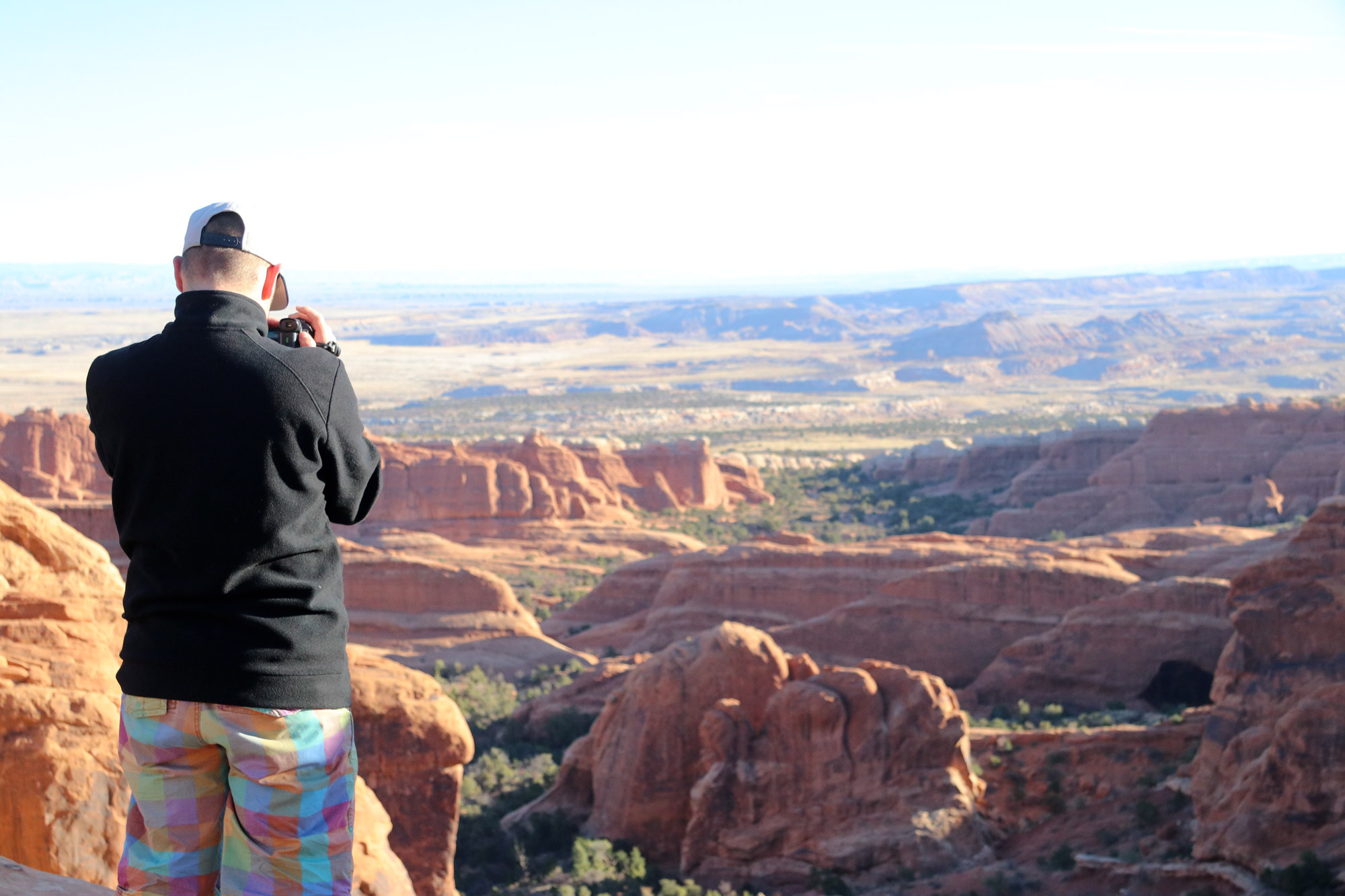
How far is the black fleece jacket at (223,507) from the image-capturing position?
330 cm

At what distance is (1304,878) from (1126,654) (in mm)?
12482

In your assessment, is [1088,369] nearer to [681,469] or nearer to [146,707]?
[681,469]

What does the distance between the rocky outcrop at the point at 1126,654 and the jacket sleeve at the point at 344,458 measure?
77.0 feet

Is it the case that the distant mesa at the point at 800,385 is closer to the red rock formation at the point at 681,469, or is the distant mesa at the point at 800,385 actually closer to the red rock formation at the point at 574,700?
the red rock formation at the point at 681,469

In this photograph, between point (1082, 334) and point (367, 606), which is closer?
point (367, 606)

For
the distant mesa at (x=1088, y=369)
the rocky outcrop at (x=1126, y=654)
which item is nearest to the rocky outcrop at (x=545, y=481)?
the rocky outcrop at (x=1126, y=654)

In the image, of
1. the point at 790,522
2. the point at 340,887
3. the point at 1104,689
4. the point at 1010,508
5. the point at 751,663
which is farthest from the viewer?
the point at 790,522

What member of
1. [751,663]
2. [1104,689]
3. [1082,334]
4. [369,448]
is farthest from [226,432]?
[1082,334]

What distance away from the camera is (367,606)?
37.6m

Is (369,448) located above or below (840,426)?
above

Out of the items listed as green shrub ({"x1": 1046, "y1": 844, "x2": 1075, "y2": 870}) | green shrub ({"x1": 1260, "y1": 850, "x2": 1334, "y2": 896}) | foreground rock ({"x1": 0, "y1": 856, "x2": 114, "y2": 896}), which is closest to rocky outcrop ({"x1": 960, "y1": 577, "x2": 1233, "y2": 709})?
green shrub ({"x1": 1046, "y1": 844, "x2": 1075, "y2": 870})

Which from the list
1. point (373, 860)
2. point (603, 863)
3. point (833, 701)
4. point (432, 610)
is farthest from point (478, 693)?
point (373, 860)

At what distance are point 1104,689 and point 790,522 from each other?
33.3 m

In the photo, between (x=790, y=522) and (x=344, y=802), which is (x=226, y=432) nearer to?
(x=344, y=802)
